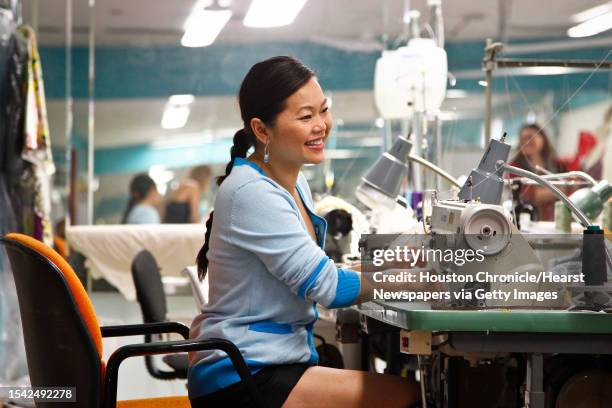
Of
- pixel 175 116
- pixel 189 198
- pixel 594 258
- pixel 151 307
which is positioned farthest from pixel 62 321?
pixel 175 116

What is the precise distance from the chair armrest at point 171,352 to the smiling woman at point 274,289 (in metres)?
0.04

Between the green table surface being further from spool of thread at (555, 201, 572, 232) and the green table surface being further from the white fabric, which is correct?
the white fabric

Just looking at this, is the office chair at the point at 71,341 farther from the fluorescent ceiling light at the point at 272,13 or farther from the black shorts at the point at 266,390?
the fluorescent ceiling light at the point at 272,13

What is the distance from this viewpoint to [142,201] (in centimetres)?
572

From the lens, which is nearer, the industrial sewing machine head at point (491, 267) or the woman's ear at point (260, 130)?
the industrial sewing machine head at point (491, 267)

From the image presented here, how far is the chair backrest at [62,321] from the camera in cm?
172

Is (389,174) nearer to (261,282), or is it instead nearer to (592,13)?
(261,282)

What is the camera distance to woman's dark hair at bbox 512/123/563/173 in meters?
3.37

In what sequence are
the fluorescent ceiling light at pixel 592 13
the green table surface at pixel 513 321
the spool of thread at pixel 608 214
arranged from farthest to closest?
1. the fluorescent ceiling light at pixel 592 13
2. the spool of thread at pixel 608 214
3. the green table surface at pixel 513 321

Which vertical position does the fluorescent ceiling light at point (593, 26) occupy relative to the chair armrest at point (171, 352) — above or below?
above

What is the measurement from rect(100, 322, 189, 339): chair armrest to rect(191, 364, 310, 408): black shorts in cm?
31

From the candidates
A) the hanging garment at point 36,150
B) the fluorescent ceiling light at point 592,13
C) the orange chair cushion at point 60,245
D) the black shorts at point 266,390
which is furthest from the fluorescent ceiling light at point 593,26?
the orange chair cushion at point 60,245

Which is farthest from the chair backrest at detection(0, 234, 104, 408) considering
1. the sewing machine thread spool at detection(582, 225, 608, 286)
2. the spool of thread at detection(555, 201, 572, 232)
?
the spool of thread at detection(555, 201, 572, 232)

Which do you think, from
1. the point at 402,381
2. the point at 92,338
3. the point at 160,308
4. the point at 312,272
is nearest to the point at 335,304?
the point at 312,272
